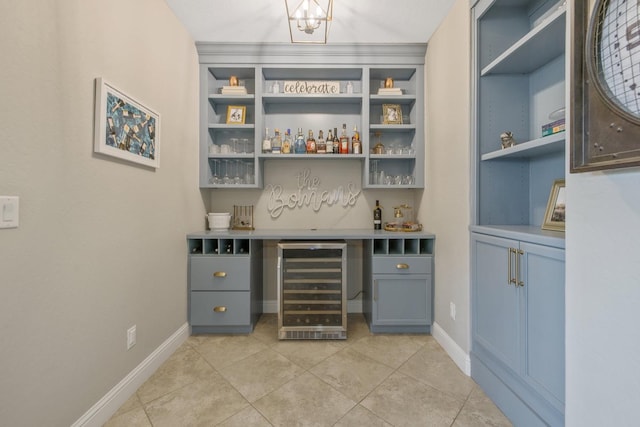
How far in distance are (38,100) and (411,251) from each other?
2.59m

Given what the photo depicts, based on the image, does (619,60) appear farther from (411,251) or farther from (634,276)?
(411,251)

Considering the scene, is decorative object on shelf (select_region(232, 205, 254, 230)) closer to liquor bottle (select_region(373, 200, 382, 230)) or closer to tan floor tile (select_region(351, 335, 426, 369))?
liquor bottle (select_region(373, 200, 382, 230))

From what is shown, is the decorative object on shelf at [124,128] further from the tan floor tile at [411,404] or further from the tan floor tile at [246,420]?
the tan floor tile at [411,404]

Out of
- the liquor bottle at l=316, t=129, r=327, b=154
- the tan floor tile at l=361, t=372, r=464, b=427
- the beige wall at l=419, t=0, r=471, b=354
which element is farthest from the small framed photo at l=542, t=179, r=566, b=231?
the liquor bottle at l=316, t=129, r=327, b=154

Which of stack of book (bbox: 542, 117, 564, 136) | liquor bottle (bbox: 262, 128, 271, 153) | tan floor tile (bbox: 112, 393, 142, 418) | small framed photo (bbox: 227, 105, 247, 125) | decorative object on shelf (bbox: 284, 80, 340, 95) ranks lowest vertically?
tan floor tile (bbox: 112, 393, 142, 418)

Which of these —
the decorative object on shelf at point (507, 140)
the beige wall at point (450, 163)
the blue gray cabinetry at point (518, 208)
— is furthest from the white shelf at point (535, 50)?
the decorative object on shelf at point (507, 140)

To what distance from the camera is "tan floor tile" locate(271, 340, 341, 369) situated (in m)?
2.10

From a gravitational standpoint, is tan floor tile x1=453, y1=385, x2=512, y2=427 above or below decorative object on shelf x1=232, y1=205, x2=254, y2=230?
below

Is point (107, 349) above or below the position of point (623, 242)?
below

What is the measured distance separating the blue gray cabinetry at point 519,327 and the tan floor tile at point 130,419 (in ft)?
6.40

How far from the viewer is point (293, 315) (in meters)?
2.43

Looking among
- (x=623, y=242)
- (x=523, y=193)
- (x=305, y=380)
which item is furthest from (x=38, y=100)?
(x=523, y=193)

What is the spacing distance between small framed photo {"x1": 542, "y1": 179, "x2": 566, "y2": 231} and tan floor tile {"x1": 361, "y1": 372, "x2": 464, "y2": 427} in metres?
1.14

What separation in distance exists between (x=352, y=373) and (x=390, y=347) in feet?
1.65
